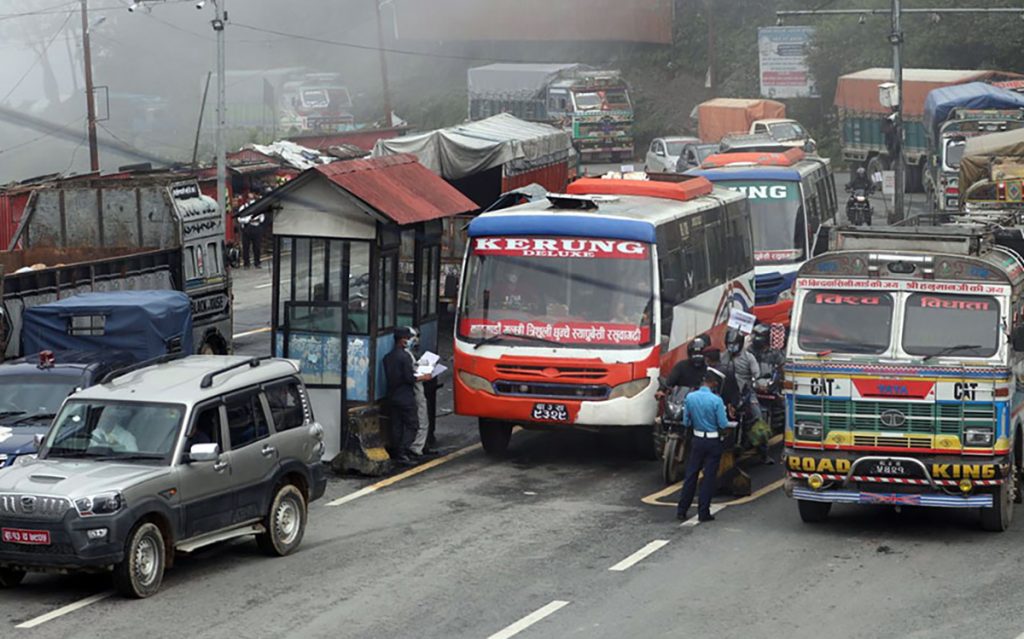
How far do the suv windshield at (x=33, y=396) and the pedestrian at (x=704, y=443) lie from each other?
266 inches

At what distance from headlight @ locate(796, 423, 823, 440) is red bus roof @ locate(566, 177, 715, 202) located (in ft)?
21.4

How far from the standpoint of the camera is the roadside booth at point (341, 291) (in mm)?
20172

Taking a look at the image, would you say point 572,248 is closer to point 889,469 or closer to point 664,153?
point 889,469

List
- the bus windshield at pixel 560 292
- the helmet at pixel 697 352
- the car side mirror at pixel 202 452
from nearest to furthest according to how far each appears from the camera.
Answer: the car side mirror at pixel 202 452
the helmet at pixel 697 352
the bus windshield at pixel 560 292

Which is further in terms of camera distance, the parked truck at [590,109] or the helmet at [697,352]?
the parked truck at [590,109]

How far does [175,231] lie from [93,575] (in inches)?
501

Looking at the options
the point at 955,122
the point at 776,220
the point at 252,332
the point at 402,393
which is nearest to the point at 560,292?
the point at 402,393

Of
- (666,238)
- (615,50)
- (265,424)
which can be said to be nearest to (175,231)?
A: (666,238)

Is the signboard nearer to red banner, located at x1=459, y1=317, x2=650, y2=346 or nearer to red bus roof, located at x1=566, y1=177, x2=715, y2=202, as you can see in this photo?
red bus roof, located at x1=566, y1=177, x2=715, y2=202

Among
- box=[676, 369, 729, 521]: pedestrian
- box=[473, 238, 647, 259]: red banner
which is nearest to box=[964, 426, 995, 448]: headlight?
box=[676, 369, 729, 521]: pedestrian

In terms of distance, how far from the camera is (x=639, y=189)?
2247 centimetres

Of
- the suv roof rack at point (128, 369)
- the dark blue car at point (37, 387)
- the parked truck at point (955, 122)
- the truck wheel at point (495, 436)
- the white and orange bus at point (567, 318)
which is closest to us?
the suv roof rack at point (128, 369)

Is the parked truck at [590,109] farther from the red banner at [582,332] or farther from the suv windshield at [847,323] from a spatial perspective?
the suv windshield at [847,323]

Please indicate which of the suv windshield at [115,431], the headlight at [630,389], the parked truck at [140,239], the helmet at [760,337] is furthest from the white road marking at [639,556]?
the parked truck at [140,239]
